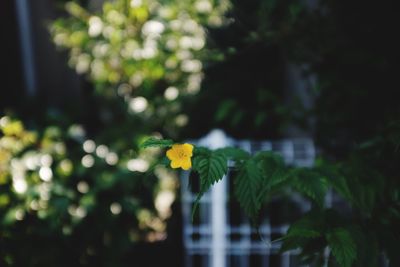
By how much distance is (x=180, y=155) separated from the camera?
88 centimetres

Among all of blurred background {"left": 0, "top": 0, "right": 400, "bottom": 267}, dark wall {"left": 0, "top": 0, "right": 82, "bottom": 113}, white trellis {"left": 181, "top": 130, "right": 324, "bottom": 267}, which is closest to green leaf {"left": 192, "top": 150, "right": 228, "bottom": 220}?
blurred background {"left": 0, "top": 0, "right": 400, "bottom": 267}

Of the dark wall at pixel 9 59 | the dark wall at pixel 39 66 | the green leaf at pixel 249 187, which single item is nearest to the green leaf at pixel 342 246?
the green leaf at pixel 249 187

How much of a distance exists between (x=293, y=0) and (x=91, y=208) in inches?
63.9

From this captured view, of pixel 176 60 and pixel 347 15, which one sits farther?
pixel 176 60

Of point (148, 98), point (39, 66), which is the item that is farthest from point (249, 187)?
point (39, 66)

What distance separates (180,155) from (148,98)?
5.22 feet

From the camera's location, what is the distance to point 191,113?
3174 millimetres

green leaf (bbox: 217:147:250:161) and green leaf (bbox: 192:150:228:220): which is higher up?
green leaf (bbox: 217:147:250:161)

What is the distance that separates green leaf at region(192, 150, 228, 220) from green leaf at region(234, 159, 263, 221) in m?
0.07

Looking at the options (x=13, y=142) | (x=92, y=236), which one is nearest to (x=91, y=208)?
(x=92, y=236)

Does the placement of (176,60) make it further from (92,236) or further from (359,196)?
(359,196)

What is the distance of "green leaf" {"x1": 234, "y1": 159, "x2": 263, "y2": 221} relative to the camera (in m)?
0.85

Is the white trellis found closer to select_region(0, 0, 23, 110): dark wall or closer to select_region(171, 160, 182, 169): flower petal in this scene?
select_region(171, 160, 182, 169): flower petal

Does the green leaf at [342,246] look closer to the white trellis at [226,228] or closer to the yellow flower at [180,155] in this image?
the yellow flower at [180,155]
